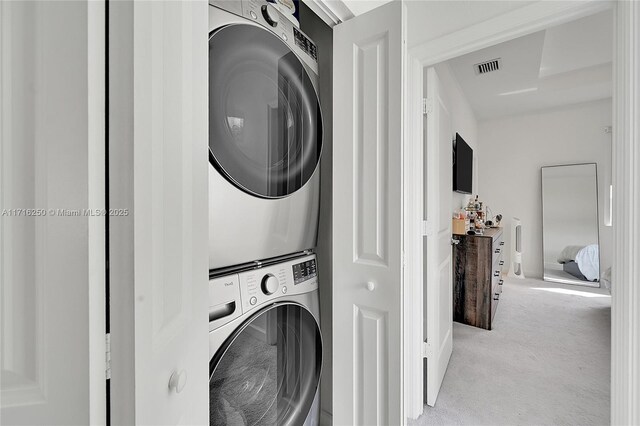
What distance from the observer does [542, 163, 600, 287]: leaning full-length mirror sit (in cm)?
392

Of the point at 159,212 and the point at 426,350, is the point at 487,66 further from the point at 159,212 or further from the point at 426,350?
the point at 159,212

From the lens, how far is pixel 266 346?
89 centimetres

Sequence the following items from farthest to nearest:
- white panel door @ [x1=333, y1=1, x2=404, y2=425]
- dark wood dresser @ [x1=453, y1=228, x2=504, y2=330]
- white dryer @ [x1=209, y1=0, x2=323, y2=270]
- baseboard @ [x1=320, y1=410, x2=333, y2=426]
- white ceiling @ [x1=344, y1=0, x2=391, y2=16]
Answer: dark wood dresser @ [x1=453, y1=228, x2=504, y2=330] < baseboard @ [x1=320, y1=410, x2=333, y2=426] < white ceiling @ [x1=344, y1=0, x2=391, y2=16] < white panel door @ [x1=333, y1=1, x2=404, y2=425] < white dryer @ [x1=209, y1=0, x2=323, y2=270]

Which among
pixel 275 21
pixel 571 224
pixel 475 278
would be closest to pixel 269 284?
pixel 275 21

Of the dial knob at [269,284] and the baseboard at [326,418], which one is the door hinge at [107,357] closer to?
the dial knob at [269,284]

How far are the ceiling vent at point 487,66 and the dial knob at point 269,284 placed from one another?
298 cm

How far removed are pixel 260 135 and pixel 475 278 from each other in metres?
2.63

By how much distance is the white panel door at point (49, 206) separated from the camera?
0.23 meters

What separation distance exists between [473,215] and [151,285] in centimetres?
341

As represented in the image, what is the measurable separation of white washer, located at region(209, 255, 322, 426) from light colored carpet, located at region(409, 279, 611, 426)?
99 centimetres

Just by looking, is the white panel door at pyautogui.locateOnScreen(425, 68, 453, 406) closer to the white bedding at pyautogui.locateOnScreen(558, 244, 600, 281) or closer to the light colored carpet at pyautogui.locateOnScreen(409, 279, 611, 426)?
the light colored carpet at pyautogui.locateOnScreen(409, 279, 611, 426)

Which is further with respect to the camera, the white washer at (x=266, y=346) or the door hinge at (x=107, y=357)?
the white washer at (x=266, y=346)

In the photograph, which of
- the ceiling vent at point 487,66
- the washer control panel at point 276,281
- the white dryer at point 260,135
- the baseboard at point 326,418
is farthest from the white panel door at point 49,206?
the ceiling vent at point 487,66

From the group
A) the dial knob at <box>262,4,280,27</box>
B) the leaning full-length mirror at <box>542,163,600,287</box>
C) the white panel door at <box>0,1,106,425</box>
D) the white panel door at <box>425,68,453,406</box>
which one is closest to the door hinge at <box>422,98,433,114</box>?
the white panel door at <box>425,68,453,406</box>
